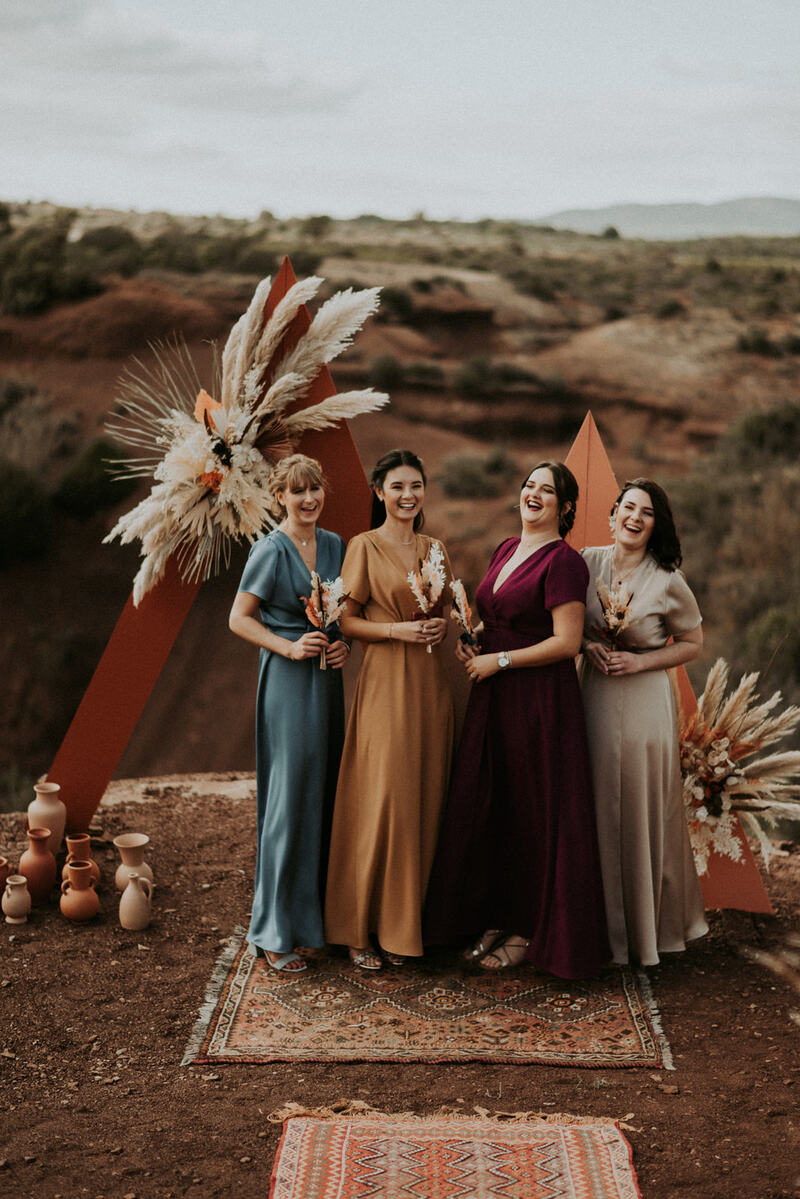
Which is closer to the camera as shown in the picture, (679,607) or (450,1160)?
(450,1160)

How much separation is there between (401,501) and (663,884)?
2058 millimetres

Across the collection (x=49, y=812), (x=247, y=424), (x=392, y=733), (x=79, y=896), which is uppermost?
(x=247, y=424)

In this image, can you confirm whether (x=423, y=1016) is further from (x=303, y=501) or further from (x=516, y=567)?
(x=303, y=501)

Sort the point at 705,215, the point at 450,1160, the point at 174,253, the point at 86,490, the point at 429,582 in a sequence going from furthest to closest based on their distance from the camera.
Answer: the point at 705,215, the point at 174,253, the point at 86,490, the point at 429,582, the point at 450,1160

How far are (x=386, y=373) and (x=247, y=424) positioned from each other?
13301 millimetres

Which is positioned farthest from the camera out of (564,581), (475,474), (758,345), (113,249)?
(113,249)

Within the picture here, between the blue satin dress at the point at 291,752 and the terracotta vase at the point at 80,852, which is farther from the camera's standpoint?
the terracotta vase at the point at 80,852

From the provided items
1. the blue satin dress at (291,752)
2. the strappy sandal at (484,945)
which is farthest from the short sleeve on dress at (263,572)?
the strappy sandal at (484,945)

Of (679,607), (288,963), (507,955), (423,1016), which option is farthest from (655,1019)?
(679,607)

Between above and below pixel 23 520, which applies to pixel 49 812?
below

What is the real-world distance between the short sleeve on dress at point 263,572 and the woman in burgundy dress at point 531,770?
87 centimetres

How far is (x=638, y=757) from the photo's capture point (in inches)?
179

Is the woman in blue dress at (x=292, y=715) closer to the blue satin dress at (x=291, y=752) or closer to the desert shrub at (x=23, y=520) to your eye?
the blue satin dress at (x=291, y=752)

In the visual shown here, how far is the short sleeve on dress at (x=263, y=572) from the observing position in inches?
177
